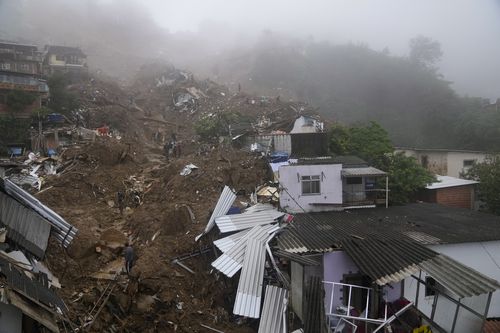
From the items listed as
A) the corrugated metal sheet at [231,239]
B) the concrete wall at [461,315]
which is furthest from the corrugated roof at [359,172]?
the concrete wall at [461,315]

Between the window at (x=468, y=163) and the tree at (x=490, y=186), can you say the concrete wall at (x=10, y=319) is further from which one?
the window at (x=468, y=163)

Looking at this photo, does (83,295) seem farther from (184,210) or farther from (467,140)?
(467,140)

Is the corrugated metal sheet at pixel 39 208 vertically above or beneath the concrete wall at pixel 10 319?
above

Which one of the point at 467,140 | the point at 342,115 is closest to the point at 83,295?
the point at 467,140

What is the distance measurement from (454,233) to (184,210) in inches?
364

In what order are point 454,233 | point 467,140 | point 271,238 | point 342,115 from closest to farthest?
1. point 271,238
2. point 454,233
3. point 467,140
4. point 342,115

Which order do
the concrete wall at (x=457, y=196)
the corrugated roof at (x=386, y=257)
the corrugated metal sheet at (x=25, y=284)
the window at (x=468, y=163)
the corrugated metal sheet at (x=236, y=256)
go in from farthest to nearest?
the window at (x=468, y=163) < the concrete wall at (x=457, y=196) < the corrugated metal sheet at (x=236, y=256) < the corrugated roof at (x=386, y=257) < the corrugated metal sheet at (x=25, y=284)

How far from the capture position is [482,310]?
7.47 m

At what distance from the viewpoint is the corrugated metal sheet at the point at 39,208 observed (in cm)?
692

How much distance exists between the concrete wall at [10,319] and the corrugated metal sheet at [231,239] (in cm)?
614

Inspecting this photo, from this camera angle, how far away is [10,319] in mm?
5309

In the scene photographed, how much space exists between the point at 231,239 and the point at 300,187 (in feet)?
13.7

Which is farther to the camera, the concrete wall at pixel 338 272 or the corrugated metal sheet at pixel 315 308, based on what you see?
the concrete wall at pixel 338 272

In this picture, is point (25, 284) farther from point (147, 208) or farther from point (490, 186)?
point (490, 186)
